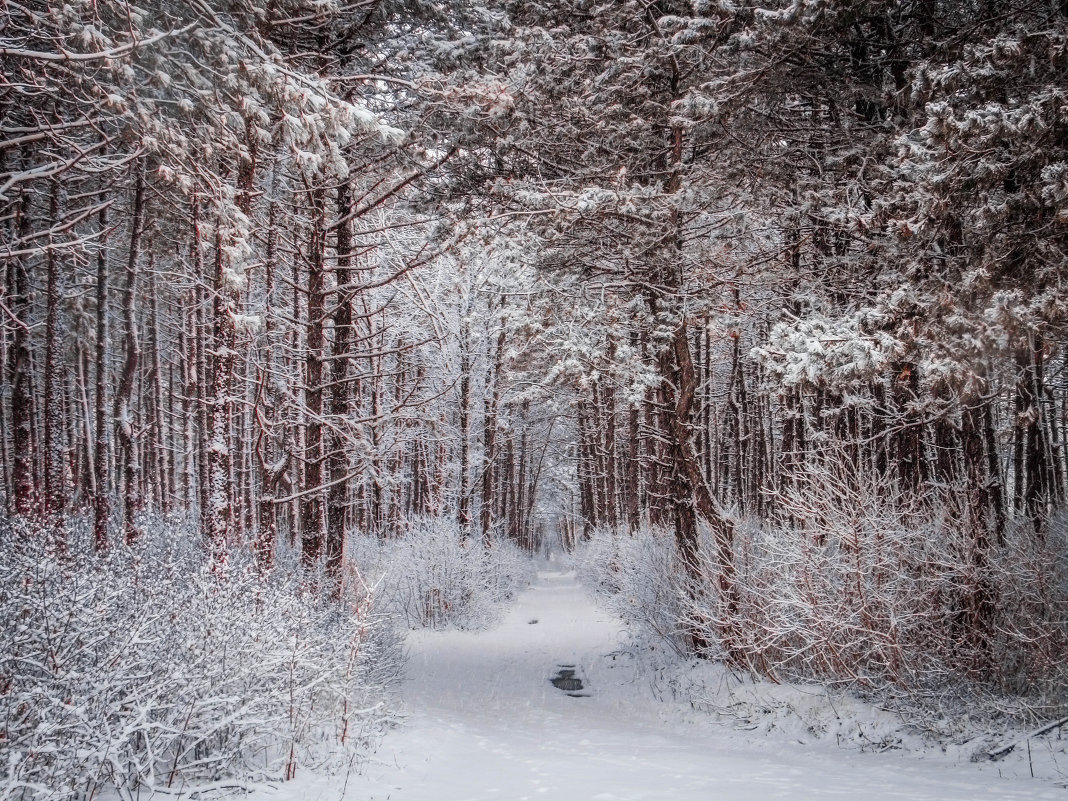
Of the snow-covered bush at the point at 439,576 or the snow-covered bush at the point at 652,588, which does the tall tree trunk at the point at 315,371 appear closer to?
the snow-covered bush at the point at 439,576

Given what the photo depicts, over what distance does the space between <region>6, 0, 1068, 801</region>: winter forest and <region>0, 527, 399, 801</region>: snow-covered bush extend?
0.04 meters

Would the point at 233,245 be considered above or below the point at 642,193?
below

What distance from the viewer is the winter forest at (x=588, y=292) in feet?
16.5

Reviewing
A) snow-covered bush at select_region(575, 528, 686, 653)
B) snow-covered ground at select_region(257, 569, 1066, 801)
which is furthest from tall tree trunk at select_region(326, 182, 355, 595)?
snow-covered bush at select_region(575, 528, 686, 653)

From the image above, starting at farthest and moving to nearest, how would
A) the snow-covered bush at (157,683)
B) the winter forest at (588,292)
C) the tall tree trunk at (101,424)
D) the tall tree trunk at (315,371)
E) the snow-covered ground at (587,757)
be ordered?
the tall tree trunk at (101,424)
the tall tree trunk at (315,371)
the snow-covered ground at (587,757)
the winter forest at (588,292)
the snow-covered bush at (157,683)

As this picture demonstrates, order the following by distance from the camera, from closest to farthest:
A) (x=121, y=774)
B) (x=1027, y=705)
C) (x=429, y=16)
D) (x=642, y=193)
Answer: (x=121, y=774)
(x=1027, y=705)
(x=429, y=16)
(x=642, y=193)

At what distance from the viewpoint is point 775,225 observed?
1046cm

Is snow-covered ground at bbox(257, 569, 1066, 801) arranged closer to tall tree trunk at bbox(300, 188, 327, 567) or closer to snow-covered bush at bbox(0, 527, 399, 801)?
snow-covered bush at bbox(0, 527, 399, 801)

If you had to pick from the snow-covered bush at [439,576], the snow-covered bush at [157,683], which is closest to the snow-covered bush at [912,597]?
the snow-covered bush at [157,683]

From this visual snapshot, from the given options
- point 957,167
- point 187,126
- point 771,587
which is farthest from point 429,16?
point 771,587

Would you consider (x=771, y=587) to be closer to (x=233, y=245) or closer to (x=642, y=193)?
(x=642, y=193)

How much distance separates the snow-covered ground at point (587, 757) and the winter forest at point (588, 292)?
1.99 ft

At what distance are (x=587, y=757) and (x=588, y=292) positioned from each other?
7144mm

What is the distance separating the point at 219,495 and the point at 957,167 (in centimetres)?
795
